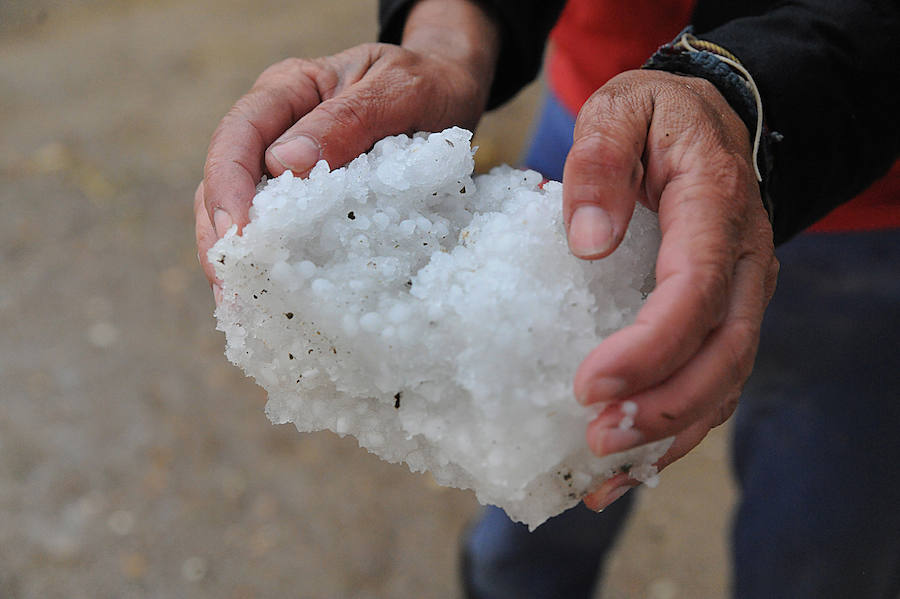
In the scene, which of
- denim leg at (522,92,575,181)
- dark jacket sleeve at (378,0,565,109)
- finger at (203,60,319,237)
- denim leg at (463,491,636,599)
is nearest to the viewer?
finger at (203,60,319,237)

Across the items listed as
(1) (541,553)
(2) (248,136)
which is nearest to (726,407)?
(2) (248,136)

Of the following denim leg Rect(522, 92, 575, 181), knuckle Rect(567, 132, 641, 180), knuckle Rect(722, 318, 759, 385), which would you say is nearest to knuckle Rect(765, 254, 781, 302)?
knuckle Rect(722, 318, 759, 385)

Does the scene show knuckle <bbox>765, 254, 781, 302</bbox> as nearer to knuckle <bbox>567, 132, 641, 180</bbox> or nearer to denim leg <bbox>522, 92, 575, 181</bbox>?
knuckle <bbox>567, 132, 641, 180</bbox>

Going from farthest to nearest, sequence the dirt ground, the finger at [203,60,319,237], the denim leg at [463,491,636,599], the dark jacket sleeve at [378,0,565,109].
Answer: the dirt ground, the denim leg at [463,491,636,599], the dark jacket sleeve at [378,0,565,109], the finger at [203,60,319,237]

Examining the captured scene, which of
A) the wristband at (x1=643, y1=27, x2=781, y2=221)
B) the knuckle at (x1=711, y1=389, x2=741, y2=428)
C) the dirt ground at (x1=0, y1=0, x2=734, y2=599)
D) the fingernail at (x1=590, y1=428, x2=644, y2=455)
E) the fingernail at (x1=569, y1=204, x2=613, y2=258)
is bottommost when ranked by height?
the dirt ground at (x1=0, y1=0, x2=734, y2=599)

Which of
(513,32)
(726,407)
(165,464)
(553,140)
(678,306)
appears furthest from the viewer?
(165,464)

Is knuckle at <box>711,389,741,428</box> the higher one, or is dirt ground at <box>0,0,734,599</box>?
knuckle at <box>711,389,741,428</box>

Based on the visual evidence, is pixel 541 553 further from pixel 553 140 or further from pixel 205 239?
pixel 205 239
